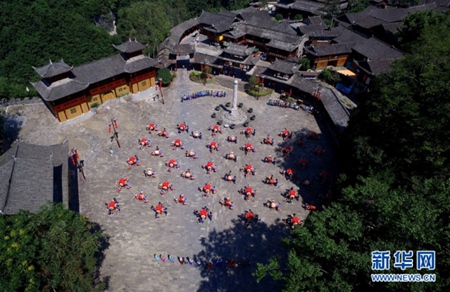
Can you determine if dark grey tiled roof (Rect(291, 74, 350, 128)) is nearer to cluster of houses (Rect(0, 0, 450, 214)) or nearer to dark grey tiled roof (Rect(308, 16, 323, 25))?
cluster of houses (Rect(0, 0, 450, 214))

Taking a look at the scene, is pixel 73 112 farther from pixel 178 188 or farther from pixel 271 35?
pixel 271 35

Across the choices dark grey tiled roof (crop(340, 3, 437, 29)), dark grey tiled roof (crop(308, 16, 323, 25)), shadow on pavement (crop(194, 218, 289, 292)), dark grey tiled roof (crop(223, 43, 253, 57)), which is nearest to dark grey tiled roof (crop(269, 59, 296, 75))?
dark grey tiled roof (crop(223, 43, 253, 57))

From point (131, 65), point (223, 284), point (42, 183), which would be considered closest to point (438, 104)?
point (223, 284)

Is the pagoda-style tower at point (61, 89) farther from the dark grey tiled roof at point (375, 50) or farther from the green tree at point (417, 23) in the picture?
the green tree at point (417, 23)

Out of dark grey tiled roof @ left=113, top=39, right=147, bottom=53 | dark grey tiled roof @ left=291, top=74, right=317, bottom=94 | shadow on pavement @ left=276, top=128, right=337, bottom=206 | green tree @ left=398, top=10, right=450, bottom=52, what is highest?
green tree @ left=398, top=10, right=450, bottom=52

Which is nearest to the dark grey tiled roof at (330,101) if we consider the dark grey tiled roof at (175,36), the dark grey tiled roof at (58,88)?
the dark grey tiled roof at (175,36)

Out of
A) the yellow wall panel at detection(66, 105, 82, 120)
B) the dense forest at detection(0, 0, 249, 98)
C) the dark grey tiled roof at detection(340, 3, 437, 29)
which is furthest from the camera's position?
the dark grey tiled roof at detection(340, 3, 437, 29)

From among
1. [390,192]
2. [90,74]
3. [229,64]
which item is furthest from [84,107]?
[390,192]

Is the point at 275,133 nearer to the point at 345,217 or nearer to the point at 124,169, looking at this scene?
the point at 124,169
